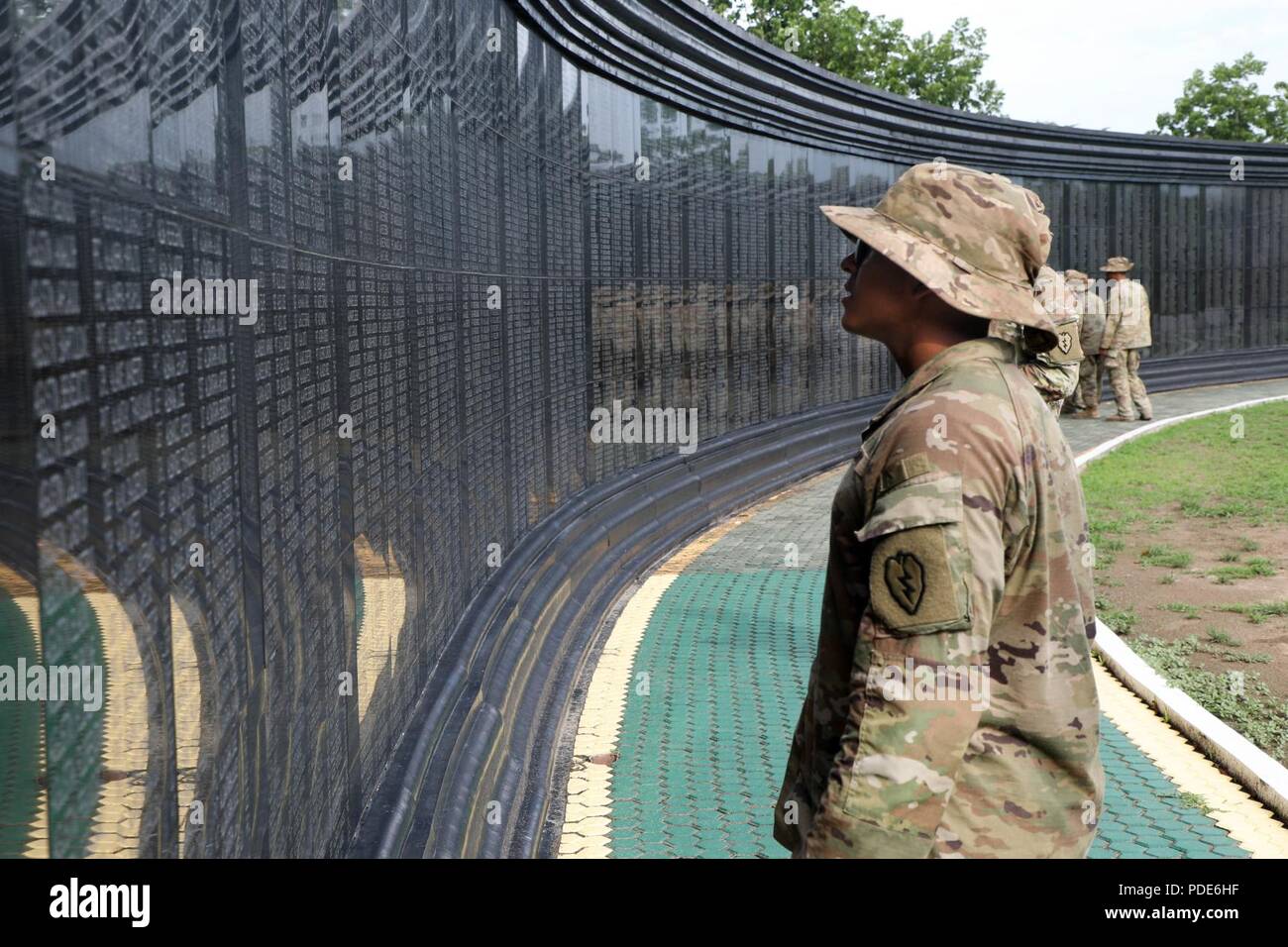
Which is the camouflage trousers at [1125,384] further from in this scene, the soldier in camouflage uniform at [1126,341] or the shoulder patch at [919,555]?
the shoulder patch at [919,555]

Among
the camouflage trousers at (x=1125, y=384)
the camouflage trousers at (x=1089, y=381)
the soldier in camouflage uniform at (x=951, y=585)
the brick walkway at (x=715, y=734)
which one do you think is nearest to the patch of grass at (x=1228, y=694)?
the brick walkway at (x=715, y=734)

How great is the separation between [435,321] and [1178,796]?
11.2 ft

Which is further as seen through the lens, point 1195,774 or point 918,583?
point 1195,774

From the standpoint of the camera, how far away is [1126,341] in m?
19.8

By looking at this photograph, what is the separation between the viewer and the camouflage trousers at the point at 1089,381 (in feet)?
68.2

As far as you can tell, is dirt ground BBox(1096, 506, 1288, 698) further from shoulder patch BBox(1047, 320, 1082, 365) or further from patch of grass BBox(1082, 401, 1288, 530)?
shoulder patch BBox(1047, 320, 1082, 365)

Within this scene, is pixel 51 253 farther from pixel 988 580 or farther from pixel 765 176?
pixel 765 176

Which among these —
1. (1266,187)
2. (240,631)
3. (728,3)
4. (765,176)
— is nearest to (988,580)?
(240,631)

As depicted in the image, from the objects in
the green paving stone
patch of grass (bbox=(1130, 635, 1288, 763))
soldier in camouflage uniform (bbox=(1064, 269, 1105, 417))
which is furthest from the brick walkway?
soldier in camouflage uniform (bbox=(1064, 269, 1105, 417))

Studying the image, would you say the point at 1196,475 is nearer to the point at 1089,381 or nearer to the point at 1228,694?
the point at 1089,381

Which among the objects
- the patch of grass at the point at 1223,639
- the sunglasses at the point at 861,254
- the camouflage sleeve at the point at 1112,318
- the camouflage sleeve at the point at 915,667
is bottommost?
the patch of grass at the point at 1223,639

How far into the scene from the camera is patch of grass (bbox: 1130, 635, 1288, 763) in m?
6.55

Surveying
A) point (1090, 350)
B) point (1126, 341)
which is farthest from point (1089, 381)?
point (1126, 341)

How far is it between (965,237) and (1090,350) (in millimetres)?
18598
